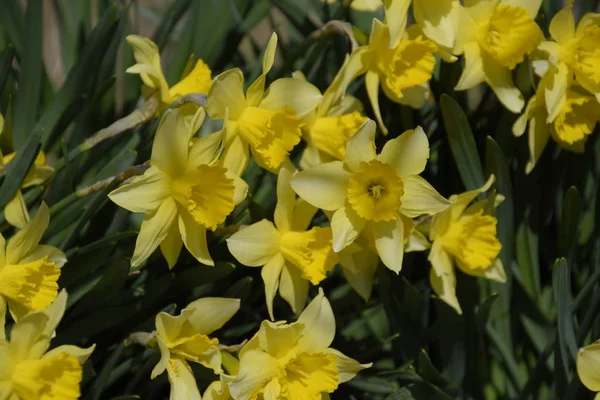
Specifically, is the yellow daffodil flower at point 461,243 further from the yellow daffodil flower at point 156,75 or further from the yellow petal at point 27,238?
the yellow petal at point 27,238

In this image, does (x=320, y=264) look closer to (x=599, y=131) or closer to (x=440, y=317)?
(x=440, y=317)

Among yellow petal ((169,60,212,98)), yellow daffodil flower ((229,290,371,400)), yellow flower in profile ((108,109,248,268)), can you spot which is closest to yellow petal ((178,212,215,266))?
yellow flower in profile ((108,109,248,268))

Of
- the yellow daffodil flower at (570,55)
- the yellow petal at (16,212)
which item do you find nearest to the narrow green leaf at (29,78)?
the yellow petal at (16,212)

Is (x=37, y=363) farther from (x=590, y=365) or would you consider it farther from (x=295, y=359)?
(x=590, y=365)

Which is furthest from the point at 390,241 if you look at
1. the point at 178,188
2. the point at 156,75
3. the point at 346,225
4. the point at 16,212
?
the point at 16,212

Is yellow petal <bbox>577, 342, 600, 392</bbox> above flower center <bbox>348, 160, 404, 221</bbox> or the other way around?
the other way around

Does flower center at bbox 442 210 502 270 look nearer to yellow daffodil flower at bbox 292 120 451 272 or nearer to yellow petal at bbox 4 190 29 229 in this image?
yellow daffodil flower at bbox 292 120 451 272
